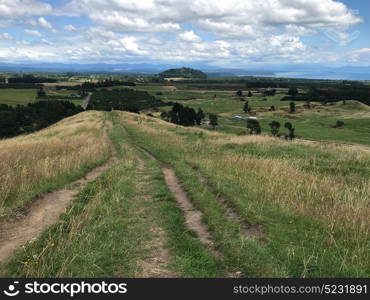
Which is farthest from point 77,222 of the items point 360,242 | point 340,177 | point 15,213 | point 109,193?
point 340,177

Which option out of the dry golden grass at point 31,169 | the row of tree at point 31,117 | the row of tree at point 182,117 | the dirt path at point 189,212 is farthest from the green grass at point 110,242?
the row of tree at point 182,117

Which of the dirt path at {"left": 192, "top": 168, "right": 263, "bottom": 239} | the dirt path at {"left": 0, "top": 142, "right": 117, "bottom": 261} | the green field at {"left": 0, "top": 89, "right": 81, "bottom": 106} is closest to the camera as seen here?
the dirt path at {"left": 0, "top": 142, "right": 117, "bottom": 261}

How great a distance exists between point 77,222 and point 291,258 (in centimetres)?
453

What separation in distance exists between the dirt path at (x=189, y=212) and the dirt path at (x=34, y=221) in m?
3.08

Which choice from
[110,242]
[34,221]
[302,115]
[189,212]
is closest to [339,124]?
[302,115]

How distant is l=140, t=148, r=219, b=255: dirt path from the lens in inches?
295

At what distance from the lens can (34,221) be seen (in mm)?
8602

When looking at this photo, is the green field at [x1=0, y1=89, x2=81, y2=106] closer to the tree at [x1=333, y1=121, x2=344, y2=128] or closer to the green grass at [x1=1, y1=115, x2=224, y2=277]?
the tree at [x1=333, y1=121, x2=344, y2=128]

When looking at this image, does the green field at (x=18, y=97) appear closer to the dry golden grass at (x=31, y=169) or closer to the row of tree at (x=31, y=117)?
the row of tree at (x=31, y=117)

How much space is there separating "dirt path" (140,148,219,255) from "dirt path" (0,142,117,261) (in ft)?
10.1

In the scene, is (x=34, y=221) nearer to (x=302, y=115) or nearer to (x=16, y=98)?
(x=16, y=98)

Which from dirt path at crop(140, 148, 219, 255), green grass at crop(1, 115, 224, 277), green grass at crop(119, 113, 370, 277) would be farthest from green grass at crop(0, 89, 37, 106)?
green grass at crop(1, 115, 224, 277)

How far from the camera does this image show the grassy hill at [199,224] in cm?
604

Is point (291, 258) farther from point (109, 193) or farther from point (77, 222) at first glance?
→ point (109, 193)
